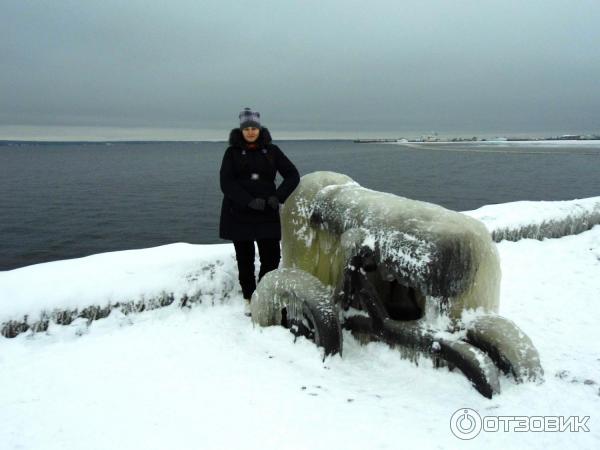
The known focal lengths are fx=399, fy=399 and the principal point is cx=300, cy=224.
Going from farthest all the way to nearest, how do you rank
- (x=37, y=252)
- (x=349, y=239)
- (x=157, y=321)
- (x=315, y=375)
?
1. (x=37, y=252)
2. (x=157, y=321)
3. (x=349, y=239)
4. (x=315, y=375)

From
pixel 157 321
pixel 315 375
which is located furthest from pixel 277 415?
pixel 157 321

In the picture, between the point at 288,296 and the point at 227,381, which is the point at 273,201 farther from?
the point at 227,381

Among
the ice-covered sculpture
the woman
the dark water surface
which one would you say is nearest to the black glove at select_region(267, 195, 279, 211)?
the woman

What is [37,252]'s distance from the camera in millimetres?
15398

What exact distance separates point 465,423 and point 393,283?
1.72 m

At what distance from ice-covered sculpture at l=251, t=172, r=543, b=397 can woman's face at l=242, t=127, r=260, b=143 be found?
88 cm

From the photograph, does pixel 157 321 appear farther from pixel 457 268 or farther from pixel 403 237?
pixel 457 268

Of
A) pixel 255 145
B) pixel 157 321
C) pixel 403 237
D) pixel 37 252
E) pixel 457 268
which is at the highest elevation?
pixel 255 145

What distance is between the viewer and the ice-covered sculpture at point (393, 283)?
3654 millimetres

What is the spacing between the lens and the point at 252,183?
5.18 meters

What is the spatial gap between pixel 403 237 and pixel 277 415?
198cm

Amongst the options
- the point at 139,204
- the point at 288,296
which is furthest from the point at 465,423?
the point at 139,204

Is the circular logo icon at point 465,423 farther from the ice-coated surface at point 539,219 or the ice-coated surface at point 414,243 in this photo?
the ice-coated surface at point 539,219

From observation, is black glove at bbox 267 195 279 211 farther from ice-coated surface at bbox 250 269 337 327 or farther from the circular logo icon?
the circular logo icon
